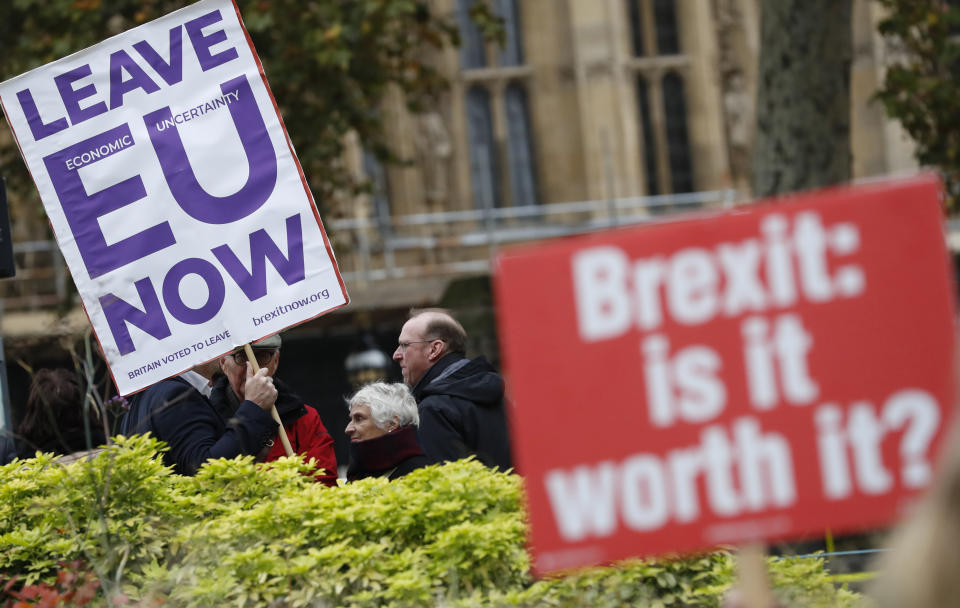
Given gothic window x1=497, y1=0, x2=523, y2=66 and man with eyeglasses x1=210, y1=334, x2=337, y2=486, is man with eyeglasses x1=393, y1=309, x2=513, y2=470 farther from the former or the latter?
gothic window x1=497, y1=0, x2=523, y2=66

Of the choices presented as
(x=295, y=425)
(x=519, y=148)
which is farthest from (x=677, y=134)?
(x=295, y=425)

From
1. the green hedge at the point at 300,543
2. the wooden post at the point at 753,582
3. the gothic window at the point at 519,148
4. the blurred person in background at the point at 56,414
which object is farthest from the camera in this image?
the gothic window at the point at 519,148

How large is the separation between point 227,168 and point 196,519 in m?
1.43

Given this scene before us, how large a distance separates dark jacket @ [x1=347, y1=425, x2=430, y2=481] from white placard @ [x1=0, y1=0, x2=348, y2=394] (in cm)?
54

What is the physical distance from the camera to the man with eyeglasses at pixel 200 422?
5.29m

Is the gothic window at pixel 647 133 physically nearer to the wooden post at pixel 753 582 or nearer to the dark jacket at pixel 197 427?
the dark jacket at pixel 197 427

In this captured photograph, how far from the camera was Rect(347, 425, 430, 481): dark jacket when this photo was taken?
17.7 ft

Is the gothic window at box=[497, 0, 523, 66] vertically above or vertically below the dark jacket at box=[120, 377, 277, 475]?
above

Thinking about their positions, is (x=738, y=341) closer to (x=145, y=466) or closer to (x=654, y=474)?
(x=654, y=474)

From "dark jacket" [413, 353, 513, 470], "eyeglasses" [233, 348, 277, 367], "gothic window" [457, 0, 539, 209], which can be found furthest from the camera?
"gothic window" [457, 0, 539, 209]

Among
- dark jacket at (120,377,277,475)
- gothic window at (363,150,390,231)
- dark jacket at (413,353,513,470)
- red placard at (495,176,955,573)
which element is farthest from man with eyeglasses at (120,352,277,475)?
gothic window at (363,150,390,231)

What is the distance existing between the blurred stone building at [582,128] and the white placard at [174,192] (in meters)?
17.3

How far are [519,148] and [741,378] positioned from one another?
23.5 metres

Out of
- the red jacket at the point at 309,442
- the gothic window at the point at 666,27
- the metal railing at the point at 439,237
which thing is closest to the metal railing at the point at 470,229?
the metal railing at the point at 439,237
